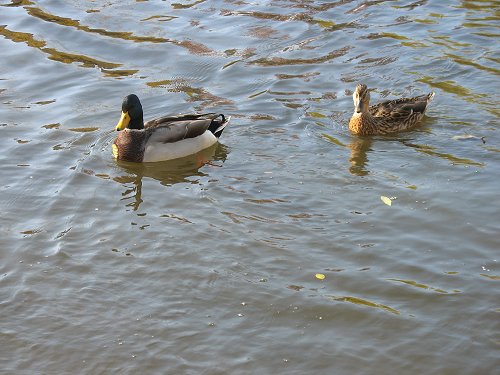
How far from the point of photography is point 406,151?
35.2 feet

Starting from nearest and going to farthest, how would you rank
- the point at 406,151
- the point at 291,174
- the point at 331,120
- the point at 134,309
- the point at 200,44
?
the point at 134,309 → the point at 291,174 → the point at 406,151 → the point at 331,120 → the point at 200,44

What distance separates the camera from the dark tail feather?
11.4 metres

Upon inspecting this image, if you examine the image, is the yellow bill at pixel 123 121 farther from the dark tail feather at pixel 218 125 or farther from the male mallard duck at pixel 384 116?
the male mallard duck at pixel 384 116

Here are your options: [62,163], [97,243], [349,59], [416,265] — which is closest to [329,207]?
[416,265]

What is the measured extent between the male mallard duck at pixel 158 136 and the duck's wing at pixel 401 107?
6.43 feet

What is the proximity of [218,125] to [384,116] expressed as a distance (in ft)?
6.87

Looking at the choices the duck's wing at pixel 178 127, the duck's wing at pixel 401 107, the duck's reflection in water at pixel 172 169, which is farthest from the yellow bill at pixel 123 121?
the duck's wing at pixel 401 107

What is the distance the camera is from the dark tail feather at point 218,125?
1140 centimetres

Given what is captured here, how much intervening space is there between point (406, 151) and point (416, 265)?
288cm

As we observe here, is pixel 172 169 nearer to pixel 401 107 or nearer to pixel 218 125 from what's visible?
pixel 218 125

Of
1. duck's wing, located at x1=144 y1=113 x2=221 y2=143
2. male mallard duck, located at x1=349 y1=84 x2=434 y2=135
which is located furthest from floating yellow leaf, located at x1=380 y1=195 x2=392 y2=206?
duck's wing, located at x1=144 y1=113 x2=221 y2=143

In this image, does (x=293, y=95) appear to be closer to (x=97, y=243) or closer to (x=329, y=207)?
(x=329, y=207)

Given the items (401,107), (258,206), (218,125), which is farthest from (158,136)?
(401,107)

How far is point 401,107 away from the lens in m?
11.4
